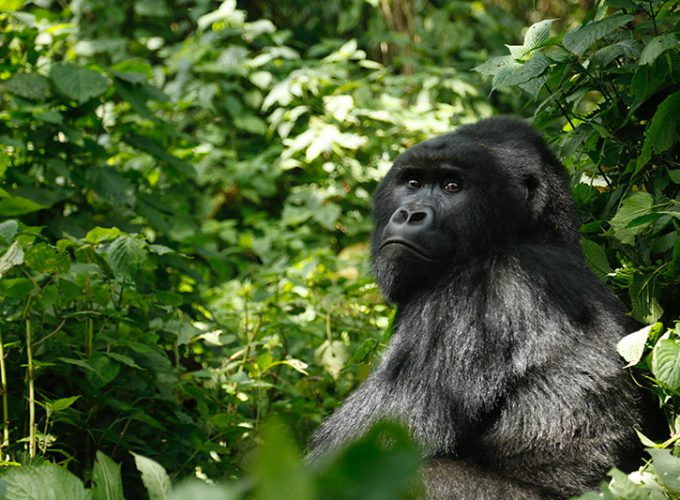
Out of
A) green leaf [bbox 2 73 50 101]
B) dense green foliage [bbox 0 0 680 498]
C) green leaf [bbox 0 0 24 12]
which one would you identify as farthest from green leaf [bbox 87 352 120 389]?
green leaf [bbox 0 0 24 12]

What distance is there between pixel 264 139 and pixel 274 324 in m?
4.28

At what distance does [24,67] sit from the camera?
4.57 meters

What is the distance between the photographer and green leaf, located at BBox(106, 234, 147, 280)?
3.24 meters

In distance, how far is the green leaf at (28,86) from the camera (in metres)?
4.38

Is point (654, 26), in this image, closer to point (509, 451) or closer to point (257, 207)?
point (509, 451)

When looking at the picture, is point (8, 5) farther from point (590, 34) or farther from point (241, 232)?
point (241, 232)

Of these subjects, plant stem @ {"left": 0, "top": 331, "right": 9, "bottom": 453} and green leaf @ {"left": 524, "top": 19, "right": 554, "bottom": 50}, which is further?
green leaf @ {"left": 524, "top": 19, "right": 554, "bottom": 50}

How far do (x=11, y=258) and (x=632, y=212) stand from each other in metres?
2.01

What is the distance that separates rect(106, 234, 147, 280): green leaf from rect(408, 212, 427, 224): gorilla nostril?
1009mm

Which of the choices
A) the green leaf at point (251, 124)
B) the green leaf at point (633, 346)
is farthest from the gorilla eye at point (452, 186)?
the green leaf at point (251, 124)

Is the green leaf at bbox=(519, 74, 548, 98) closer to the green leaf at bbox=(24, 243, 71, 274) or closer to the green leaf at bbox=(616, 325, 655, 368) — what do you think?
the green leaf at bbox=(616, 325, 655, 368)

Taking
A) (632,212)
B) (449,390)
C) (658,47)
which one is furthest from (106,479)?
(658,47)

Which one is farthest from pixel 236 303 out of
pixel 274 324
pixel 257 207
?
pixel 257 207

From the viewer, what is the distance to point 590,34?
2.97 metres
